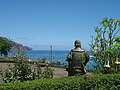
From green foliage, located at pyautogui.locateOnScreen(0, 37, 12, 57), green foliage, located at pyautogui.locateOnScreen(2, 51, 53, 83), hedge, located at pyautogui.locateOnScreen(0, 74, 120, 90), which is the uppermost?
green foliage, located at pyautogui.locateOnScreen(0, 37, 12, 57)

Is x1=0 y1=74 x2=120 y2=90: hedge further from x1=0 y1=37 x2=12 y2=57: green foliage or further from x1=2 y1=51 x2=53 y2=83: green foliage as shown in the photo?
x1=0 y1=37 x2=12 y2=57: green foliage

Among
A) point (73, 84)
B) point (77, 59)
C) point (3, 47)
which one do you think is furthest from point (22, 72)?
point (3, 47)

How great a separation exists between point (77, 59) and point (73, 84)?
6.82 feet

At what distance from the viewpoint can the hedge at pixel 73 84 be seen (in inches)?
417

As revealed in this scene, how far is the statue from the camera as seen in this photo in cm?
1337

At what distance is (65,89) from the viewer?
11.4 m

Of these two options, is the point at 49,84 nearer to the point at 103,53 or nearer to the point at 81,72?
the point at 81,72

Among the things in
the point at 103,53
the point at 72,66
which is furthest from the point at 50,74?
the point at 103,53

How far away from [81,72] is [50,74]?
1930 mm

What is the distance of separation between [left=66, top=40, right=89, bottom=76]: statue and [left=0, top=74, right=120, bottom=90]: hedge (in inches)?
55.8

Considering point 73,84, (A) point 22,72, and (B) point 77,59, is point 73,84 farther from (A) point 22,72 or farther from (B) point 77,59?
(A) point 22,72

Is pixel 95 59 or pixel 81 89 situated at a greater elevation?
pixel 95 59

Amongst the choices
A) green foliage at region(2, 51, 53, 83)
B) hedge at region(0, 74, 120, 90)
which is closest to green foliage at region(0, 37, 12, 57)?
green foliage at region(2, 51, 53, 83)

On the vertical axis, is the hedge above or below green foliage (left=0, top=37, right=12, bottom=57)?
Answer: below
